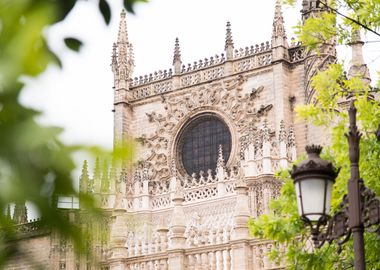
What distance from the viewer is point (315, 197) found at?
607 centimetres

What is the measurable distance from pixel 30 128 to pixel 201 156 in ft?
107

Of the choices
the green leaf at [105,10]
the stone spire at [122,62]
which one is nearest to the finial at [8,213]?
the green leaf at [105,10]

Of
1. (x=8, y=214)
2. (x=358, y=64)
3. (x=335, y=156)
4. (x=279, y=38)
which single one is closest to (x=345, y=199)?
(x=335, y=156)

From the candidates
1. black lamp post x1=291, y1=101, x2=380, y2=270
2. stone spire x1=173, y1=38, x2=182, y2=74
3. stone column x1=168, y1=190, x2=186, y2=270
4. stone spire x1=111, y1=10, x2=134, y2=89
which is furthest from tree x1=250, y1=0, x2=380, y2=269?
stone spire x1=111, y1=10, x2=134, y2=89

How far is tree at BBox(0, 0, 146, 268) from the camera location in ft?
3.95

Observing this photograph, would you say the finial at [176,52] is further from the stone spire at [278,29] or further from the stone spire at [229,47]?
the stone spire at [278,29]

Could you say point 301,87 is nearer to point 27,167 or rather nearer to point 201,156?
point 201,156

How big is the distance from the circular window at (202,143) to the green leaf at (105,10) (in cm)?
3097

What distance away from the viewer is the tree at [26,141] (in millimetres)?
1204

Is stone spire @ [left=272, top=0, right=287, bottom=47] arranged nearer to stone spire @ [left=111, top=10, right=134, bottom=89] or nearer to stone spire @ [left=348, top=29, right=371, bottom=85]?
stone spire @ [left=348, top=29, right=371, bottom=85]

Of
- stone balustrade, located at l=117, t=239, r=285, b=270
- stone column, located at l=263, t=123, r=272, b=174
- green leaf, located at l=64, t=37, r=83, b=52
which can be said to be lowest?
green leaf, located at l=64, t=37, r=83, b=52

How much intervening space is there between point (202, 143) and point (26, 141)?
108 feet

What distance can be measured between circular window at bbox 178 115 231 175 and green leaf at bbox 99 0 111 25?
31.0 meters

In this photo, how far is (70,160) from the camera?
1305 mm
